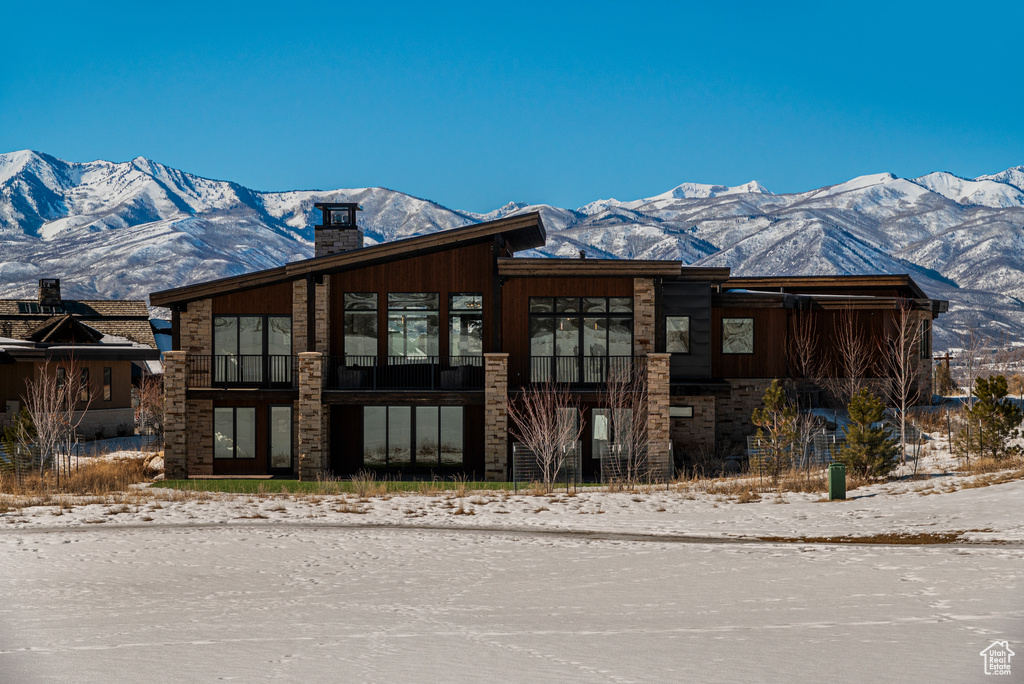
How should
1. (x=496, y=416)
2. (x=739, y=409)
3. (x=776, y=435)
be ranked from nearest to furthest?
(x=776, y=435), (x=496, y=416), (x=739, y=409)

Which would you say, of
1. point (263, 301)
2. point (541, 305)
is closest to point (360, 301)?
point (263, 301)

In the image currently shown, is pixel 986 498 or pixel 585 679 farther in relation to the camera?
pixel 986 498

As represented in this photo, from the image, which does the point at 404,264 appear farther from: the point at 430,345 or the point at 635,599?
the point at 635,599

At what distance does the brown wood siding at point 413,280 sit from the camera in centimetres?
2764

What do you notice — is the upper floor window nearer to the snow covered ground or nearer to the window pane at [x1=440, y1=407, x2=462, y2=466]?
the window pane at [x1=440, y1=407, x2=462, y2=466]

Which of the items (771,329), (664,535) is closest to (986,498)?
(664,535)

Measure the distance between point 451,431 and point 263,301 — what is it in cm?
687

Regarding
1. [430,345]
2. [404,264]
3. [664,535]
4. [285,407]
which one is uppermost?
[404,264]

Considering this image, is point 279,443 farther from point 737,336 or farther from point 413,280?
point 737,336

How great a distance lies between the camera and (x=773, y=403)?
2672 cm

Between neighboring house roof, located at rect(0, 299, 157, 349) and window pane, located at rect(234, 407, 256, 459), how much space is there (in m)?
16.5

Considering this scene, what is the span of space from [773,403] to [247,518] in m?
15.0

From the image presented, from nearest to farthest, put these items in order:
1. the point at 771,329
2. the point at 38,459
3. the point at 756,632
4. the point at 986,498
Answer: the point at 756,632, the point at 986,498, the point at 38,459, the point at 771,329

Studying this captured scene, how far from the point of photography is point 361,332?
90.8ft
